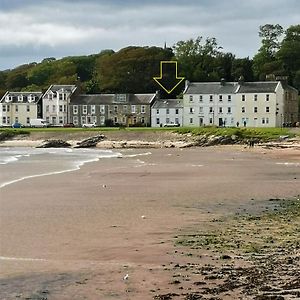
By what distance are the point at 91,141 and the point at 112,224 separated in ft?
186

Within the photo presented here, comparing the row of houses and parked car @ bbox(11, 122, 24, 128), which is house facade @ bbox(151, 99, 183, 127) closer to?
the row of houses

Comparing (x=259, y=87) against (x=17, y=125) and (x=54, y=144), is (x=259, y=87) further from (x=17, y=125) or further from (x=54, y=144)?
(x=17, y=125)

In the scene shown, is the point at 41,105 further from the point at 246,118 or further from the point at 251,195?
the point at 251,195

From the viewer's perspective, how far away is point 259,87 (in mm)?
91875

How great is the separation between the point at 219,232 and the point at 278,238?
149cm

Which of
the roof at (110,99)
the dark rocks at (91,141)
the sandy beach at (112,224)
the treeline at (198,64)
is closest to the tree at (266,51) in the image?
the treeline at (198,64)

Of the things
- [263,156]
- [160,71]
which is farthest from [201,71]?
[263,156]

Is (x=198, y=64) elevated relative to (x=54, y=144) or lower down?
elevated

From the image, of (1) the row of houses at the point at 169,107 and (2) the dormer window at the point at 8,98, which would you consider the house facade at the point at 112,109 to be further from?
(2) the dormer window at the point at 8,98

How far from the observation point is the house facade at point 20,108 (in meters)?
107

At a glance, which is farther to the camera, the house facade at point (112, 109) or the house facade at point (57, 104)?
the house facade at point (57, 104)

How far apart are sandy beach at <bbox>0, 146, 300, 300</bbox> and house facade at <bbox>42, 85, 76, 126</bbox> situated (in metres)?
74.2

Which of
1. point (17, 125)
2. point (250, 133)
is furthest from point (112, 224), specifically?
point (17, 125)

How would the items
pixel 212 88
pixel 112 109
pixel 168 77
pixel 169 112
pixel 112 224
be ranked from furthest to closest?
pixel 168 77 < pixel 112 109 < pixel 169 112 < pixel 212 88 < pixel 112 224
